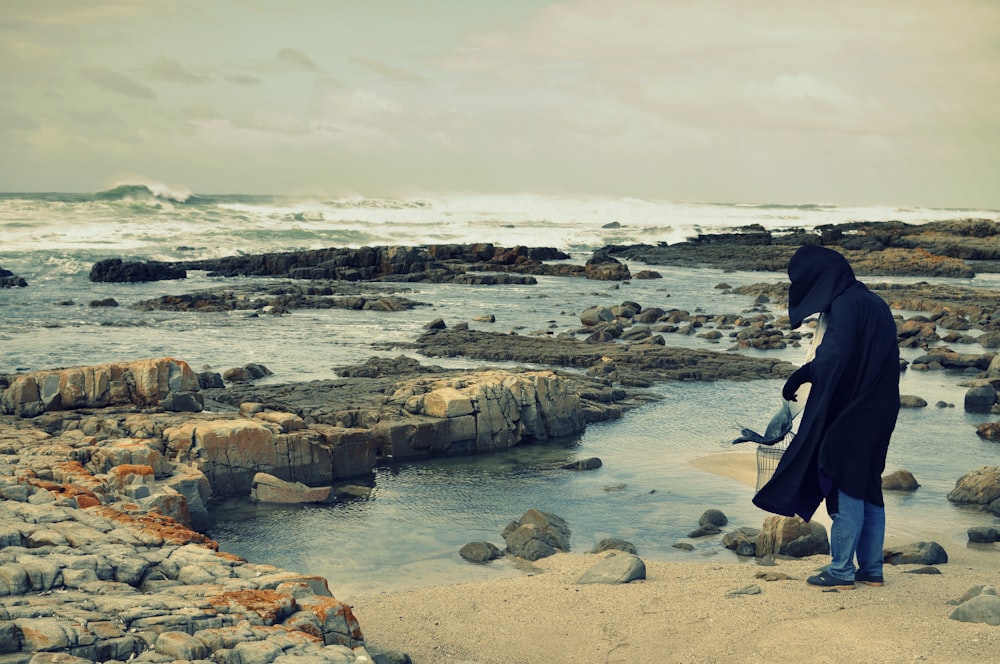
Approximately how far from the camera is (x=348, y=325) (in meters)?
25.4

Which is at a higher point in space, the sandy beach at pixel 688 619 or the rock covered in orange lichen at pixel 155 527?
the rock covered in orange lichen at pixel 155 527

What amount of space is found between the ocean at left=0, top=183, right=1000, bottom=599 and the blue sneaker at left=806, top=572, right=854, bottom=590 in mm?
2079

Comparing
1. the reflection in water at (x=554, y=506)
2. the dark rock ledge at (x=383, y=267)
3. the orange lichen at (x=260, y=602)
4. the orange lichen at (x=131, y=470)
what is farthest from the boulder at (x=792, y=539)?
the dark rock ledge at (x=383, y=267)

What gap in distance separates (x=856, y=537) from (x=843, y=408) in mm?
842

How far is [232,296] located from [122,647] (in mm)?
27517

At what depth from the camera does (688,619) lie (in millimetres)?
6438

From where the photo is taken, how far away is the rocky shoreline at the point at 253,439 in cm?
516

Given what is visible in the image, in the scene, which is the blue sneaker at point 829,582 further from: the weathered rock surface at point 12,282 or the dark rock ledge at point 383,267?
the weathered rock surface at point 12,282

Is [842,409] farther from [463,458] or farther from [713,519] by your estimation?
[463,458]

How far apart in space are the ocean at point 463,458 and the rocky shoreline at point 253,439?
49 centimetres

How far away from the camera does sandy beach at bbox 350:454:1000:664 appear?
5.67 m

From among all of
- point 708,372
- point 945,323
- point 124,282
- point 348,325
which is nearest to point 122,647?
point 708,372

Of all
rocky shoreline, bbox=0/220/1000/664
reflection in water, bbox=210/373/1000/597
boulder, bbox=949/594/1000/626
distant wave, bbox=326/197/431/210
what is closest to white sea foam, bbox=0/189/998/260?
distant wave, bbox=326/197/431/210

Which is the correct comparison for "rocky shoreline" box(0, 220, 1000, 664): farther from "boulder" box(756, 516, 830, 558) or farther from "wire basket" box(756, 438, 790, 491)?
"wire basket" box(756, 438, 790, 491)
